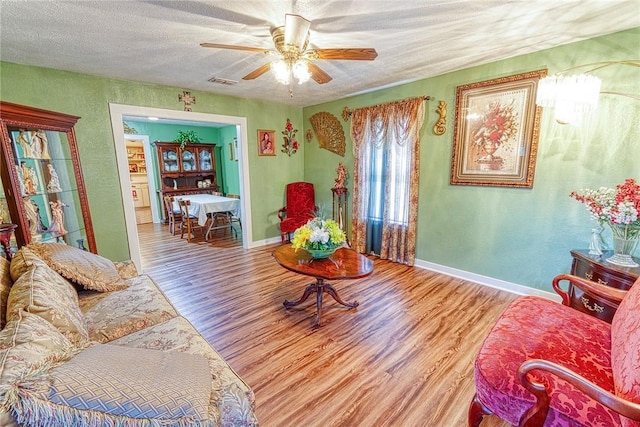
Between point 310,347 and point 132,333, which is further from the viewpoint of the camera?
point 310,347

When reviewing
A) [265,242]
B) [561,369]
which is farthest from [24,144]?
[561,369]

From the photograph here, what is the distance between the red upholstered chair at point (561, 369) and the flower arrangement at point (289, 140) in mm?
4052

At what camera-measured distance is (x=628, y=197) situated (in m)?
1.81

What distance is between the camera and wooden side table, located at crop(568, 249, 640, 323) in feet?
5.63

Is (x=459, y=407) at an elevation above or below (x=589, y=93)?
below

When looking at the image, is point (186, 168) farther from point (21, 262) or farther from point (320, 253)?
point (320, 253)

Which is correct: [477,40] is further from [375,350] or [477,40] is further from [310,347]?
[310,347]

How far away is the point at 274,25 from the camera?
199cm

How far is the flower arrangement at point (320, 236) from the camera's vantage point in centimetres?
226

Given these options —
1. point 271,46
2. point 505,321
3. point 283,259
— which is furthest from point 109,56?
point 505,321

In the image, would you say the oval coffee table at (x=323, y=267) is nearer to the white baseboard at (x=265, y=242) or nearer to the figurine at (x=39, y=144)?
the white baseboard at (x=265, y=242)

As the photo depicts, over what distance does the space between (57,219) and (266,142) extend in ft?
9.31

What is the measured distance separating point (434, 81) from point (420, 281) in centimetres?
239

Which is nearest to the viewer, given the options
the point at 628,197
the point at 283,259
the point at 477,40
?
the point at 628,197
